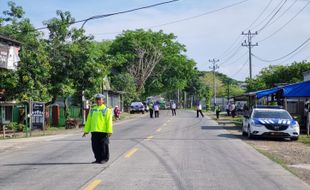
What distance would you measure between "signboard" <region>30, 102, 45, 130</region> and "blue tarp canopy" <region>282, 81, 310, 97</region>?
1351 centimetres

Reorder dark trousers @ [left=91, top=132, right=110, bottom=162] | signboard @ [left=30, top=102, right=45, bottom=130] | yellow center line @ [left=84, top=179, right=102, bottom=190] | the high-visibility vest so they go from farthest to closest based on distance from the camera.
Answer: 1. signboard @ [left=30, top=102, right=45, bottom=130]
2. dark trousers @ [left=91, top=132, right=110, bottom=162]
3. the high-visibility vest
4. yellow center line @ [left=84, top=179, right=102, bottom=190]

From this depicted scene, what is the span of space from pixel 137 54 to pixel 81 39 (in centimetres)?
4449

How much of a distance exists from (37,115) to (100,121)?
675 inches

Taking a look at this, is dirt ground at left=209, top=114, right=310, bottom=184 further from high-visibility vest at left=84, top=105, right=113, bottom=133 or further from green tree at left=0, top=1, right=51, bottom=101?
green tree at left=0, top=1, right=51, bottom=101

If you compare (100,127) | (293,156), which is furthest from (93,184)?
(293,156)

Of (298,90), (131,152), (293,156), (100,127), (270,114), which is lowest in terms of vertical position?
(293,156)

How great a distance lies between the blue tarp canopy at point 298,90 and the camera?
2892 cm

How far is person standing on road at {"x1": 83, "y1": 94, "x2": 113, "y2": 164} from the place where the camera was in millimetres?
13492

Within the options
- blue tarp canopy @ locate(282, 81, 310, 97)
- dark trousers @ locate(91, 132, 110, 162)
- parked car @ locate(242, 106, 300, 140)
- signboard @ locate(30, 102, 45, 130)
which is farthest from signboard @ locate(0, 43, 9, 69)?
blue tarp canopy @ locate(282, 81, 310, 97)

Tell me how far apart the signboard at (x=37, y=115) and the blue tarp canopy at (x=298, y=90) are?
13.5m

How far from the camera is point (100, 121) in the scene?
13523mm

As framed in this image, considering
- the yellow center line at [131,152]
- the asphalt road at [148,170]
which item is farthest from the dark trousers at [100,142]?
the yellow center line at [131,152]

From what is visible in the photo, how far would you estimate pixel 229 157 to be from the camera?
15.8m

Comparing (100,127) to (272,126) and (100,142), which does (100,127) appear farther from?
(272,126)
